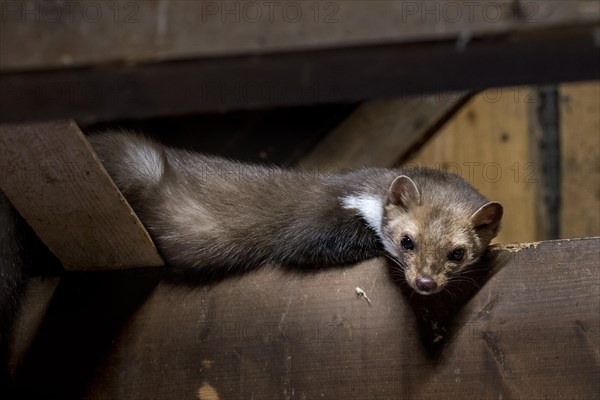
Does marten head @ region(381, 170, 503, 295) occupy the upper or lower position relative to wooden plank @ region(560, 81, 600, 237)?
upper

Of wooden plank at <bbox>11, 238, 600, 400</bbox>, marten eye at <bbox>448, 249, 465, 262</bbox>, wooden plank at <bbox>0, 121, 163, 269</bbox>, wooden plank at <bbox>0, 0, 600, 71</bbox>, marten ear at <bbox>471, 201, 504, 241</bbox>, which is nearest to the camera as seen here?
wooden plank at <bbox>0, 0, 600, 71</bbox>

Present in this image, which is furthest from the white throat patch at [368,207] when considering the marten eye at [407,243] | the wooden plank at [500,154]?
the wooden plank at [500,154]

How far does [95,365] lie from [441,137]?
296cm

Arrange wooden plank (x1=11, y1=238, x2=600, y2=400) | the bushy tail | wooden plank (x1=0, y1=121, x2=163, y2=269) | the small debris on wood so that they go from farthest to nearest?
the bushy tail, the small debris on wood, wooden plank (x1=11, y1=238, x2=600, y2=400), wooden plank (x1=0, y1=121, x2=163, y2=269)

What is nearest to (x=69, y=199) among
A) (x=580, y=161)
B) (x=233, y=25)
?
(x=233, y=25)

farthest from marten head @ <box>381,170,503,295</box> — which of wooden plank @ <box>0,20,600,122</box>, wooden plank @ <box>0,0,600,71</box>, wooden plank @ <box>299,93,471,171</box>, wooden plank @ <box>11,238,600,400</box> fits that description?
wooden plank @ <box>0,0,600,71</box>

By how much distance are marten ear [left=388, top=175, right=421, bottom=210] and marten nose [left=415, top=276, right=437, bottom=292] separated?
53 cm

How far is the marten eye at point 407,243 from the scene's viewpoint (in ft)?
11.4

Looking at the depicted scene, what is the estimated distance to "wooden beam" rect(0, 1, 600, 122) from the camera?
5.44ft

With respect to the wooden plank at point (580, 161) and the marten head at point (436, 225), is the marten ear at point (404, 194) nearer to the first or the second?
the marten head at point (436, 225)

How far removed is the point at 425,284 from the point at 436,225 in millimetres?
467

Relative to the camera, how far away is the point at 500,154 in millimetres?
5668

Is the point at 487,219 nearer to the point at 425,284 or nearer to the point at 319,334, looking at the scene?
the point at 425,284

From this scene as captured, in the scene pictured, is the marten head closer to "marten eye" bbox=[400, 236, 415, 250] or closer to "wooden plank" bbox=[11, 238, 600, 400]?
"marten eye" bbox=[400, 236, 415, 250]
